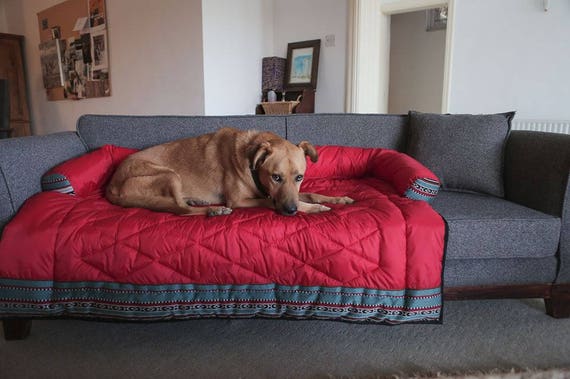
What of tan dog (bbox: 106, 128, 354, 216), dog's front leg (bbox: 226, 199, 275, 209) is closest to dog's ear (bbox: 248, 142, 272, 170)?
tan dog (bbox: 106, 128, 354, 216)

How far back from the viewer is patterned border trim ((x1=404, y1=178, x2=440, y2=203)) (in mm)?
1734

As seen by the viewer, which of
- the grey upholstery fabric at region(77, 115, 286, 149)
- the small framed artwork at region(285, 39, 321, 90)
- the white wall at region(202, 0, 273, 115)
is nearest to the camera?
the grey upholstery fabric at region(77, 115, 286, 149)

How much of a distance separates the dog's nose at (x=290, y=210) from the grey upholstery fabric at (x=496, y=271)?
2.25 ft

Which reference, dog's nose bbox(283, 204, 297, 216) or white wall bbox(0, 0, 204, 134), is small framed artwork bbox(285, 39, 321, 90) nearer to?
white wall bbox(0, 0, 204, 134)

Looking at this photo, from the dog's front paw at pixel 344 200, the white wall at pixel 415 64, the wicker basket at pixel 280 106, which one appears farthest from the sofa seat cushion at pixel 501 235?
the white wall at pixel 415 64

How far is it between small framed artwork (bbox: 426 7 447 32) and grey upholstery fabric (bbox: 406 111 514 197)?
4267mm

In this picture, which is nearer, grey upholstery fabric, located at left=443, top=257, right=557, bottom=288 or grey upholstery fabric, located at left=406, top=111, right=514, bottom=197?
grey upholstery fabric, located at left=443, top=257, right=557, bottom=288

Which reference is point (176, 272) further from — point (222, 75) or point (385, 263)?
point (222, 75)

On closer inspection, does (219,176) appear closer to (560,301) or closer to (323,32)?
(560,301)

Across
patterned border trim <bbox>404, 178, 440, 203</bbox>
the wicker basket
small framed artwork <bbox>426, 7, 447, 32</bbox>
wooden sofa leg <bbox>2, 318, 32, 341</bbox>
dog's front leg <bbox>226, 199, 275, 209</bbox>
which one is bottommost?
wooden sofa leg <bbox>2, 318, 32, 341</bbox>

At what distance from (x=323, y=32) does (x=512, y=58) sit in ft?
6.62

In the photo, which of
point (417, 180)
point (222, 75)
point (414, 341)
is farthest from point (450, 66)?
point (414, 341)

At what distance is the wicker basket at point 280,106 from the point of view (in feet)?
14.3

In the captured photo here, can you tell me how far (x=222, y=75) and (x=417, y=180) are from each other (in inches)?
117
